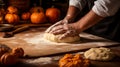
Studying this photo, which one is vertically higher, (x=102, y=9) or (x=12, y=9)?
(x=102, y=9)

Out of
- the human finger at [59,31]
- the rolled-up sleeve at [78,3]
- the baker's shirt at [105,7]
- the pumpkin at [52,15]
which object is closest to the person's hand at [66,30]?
the human finger at [59,31]

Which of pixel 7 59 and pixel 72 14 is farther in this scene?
pixel 72 14

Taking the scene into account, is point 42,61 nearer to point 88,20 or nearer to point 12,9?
point 88,20

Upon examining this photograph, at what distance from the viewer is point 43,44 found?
1.49m

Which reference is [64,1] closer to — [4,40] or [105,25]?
[105,25]

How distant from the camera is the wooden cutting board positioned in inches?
52.6

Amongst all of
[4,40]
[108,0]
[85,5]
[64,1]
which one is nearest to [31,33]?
[4,40]

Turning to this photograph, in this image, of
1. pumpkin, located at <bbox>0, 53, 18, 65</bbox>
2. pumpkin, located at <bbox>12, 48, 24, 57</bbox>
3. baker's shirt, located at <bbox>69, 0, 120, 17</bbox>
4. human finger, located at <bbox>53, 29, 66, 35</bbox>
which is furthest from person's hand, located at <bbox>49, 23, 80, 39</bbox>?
pumpkin, located at <bbox>0, 53, 18, 65</bbox>

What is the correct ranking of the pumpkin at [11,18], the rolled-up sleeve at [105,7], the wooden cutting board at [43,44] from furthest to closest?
1. the pumpkin at [11,18]
2. the rolled-up sleeve at [105,7]
3. the wooden cutting board at [43,44]

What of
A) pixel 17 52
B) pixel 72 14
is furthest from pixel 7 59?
pixel 72 14

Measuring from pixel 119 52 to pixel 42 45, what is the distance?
0.45 m

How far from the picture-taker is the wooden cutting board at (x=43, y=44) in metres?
1.34

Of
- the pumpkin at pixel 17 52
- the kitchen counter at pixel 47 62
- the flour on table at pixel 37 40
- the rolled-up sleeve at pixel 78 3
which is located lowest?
the flour on table at pixel 37 40

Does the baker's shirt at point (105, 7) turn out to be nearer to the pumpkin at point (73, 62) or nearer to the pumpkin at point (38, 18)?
the pumpkin at point (73, 62)
